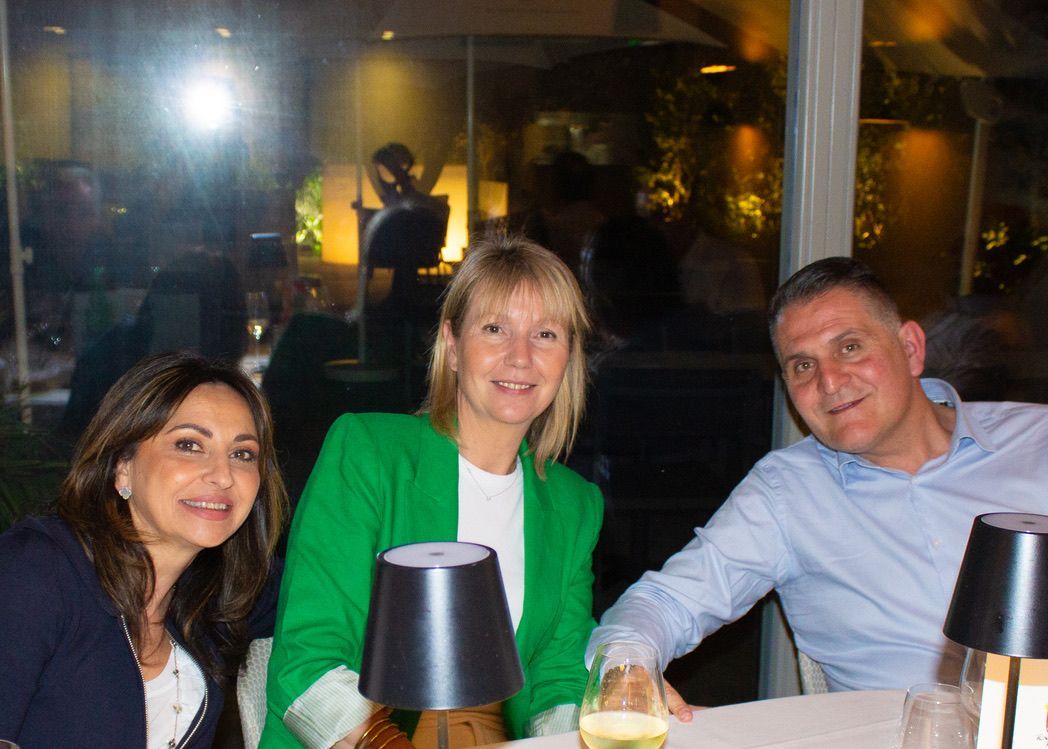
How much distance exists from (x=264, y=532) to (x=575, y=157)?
1.58m

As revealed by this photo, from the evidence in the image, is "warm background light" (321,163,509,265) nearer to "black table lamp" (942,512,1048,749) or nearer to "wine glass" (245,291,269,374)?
"wine glass" (245,291,269,374)

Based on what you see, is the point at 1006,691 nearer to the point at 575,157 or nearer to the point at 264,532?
the point at 264,532

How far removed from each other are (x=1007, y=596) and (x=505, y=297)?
1.26 m

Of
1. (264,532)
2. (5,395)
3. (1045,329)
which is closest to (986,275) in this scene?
(1045,329)

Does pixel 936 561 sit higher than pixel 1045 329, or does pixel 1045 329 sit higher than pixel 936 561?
pixel 1045 329

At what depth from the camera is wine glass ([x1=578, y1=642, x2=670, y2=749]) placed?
130 centimetres

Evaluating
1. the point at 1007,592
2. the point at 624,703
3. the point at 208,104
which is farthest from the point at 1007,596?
the point at 208,104

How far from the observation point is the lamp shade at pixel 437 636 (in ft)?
3.51

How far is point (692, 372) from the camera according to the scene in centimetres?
335

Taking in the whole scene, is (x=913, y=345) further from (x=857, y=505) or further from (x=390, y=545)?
(x=390, y=545)

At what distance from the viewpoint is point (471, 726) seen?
2.16 metres

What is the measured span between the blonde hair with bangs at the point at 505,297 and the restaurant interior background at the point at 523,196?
0.75m

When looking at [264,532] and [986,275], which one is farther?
[986,275]

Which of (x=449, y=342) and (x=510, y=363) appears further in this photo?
(x=449, y=342)
